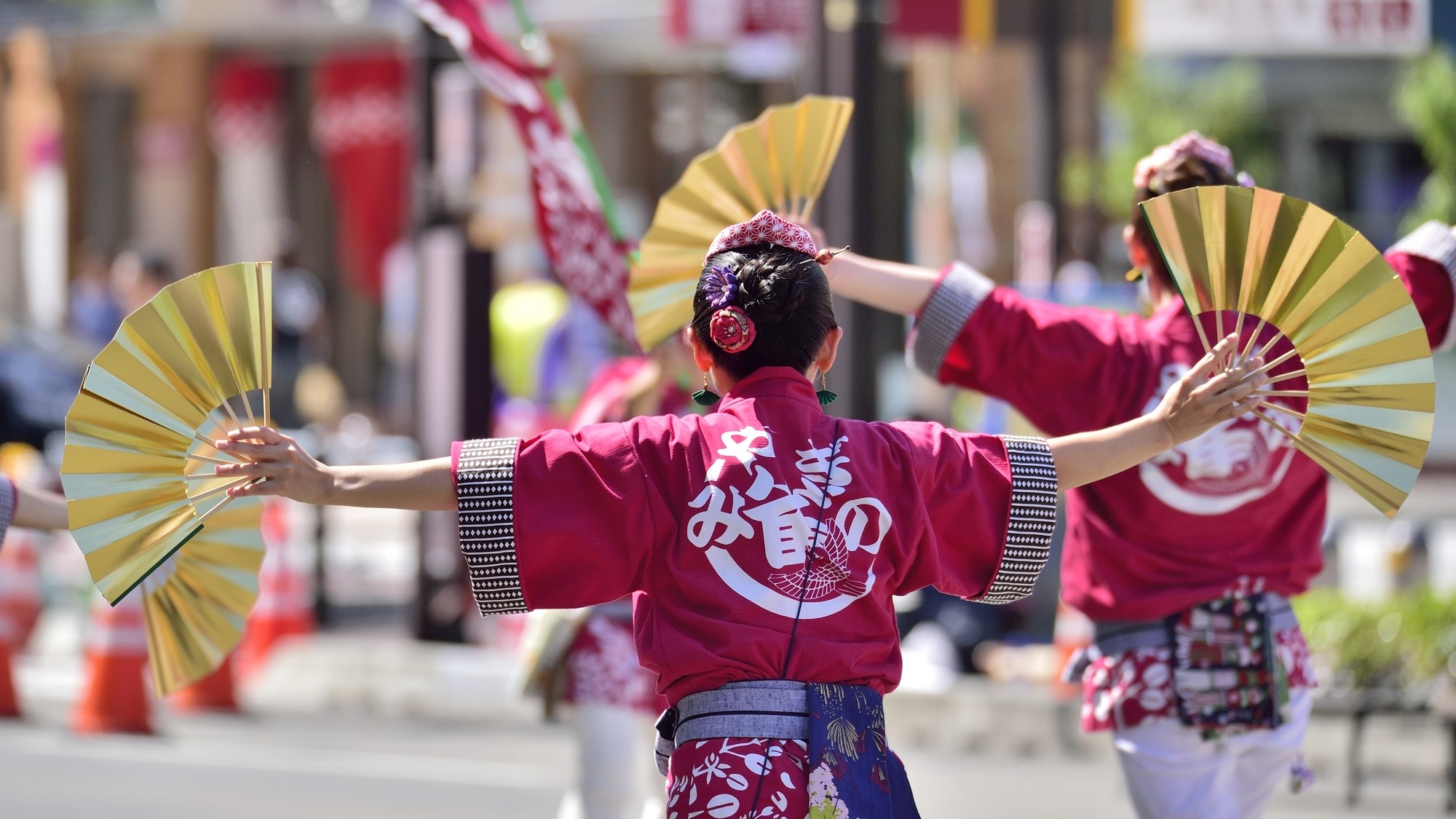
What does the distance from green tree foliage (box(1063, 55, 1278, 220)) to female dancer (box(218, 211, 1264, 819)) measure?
13.6m

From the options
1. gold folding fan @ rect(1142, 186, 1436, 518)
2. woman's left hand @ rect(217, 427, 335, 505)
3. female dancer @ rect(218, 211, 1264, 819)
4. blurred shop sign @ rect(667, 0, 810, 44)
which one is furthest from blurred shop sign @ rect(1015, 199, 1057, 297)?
woman's left hand @ rect(217, 427, 335, 505)

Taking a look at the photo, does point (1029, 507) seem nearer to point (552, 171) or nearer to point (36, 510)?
point (36, 510)

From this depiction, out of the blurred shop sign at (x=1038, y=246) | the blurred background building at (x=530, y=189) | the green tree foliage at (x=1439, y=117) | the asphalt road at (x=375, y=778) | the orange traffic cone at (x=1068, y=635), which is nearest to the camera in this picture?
the asphalt road at (x=375, y=778)

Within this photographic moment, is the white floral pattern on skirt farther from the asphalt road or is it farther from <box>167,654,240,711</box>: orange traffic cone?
<box>167,654,240,711</box>: orange traffic cone

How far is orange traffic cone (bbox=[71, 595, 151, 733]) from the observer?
8031 millimetres

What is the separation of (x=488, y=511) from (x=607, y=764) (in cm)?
213

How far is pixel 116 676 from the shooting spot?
8.11 meters

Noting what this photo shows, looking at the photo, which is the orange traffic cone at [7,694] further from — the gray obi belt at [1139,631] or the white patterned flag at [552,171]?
the gray obi belt at [1139,631]

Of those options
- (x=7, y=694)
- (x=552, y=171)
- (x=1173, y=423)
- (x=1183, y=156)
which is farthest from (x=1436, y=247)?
(x=7, y=694)

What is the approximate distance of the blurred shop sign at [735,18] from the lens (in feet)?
29.5

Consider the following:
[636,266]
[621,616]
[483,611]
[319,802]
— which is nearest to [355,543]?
[319,802]

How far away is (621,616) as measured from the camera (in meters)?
4.79

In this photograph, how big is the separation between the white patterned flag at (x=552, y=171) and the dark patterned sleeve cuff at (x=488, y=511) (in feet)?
6.29

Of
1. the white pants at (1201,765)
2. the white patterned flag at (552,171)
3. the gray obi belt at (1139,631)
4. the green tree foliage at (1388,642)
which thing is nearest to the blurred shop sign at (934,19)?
the green tree foliage at (1388,642)
